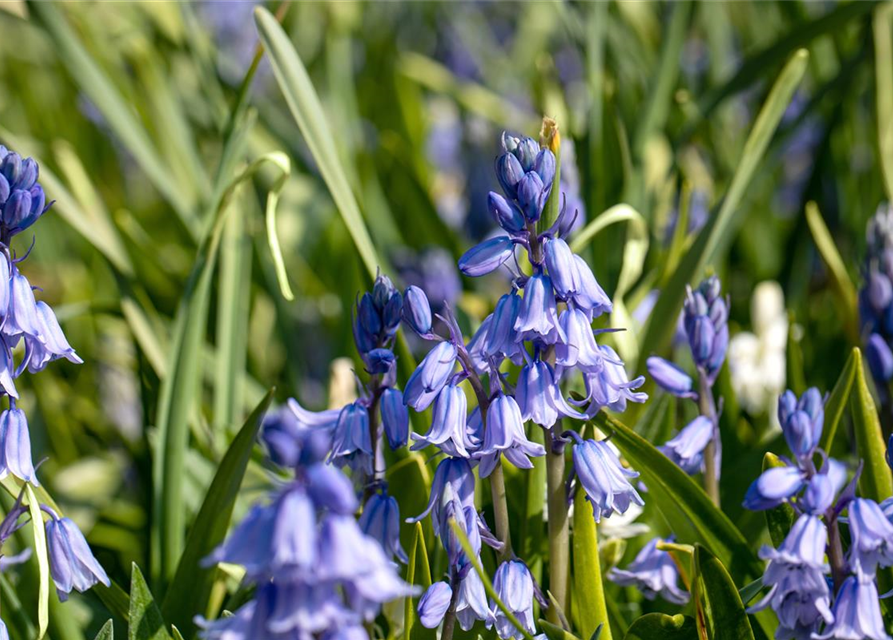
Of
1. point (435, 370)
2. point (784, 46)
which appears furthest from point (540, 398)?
point (784, 46)

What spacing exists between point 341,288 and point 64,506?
1215 millimetres

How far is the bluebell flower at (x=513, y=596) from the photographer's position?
4.36 feet

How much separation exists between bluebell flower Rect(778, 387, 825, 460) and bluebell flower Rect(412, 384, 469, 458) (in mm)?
425

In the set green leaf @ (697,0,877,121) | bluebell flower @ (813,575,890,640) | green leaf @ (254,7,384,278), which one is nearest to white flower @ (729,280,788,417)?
green leaf @ (697,0,877,121)

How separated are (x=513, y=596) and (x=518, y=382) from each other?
0.30 m

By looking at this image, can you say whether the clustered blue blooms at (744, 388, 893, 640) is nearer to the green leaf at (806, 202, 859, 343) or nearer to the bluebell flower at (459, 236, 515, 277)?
the bluebell flower at (459, 236, 515, 277)

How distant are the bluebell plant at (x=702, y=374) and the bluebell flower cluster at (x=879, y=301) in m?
0.52

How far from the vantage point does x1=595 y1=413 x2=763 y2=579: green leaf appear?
5.00ft

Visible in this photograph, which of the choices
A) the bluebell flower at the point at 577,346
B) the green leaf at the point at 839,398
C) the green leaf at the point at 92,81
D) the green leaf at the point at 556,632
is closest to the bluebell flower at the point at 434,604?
the green leaf at the point at 556,632

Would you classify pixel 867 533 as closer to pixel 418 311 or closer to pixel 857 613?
pixel 857 613

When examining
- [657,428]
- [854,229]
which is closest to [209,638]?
[657,428]

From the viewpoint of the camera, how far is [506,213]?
1.34m

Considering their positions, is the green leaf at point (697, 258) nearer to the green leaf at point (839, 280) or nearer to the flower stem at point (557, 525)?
the green leaf at point (839, 280)

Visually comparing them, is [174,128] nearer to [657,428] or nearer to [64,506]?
[64,506]
